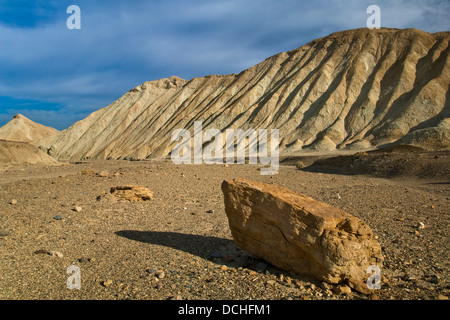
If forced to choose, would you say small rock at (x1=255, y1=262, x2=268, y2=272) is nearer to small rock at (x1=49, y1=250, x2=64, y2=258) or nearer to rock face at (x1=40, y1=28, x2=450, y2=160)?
small rock at (x1=49, y1=250, x2=64, y2=258)

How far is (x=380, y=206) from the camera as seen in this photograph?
803cm

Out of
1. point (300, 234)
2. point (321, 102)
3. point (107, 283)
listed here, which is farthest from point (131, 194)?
point (321, 102)

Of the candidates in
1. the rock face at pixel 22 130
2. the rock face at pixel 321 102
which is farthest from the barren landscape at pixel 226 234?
the rock face at pixel 22 130

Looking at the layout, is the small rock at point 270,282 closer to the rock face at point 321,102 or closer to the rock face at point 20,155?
the rock face at point 20,155

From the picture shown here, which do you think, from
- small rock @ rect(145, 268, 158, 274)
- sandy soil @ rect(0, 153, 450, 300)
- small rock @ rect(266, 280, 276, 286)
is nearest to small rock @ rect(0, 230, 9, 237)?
sandy soil @ rect(0, 153, 450, 300)

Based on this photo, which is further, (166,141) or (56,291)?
(166,141)

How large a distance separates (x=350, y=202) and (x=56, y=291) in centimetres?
749

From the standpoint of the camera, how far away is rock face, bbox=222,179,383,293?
149 inches

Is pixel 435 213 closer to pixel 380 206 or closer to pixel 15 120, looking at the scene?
pixel 380 206

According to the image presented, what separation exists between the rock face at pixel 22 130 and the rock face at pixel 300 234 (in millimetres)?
83132

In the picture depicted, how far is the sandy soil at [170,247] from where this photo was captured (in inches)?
146

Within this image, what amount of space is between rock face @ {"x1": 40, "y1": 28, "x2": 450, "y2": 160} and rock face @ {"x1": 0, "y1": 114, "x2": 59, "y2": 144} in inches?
932

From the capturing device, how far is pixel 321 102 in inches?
1544

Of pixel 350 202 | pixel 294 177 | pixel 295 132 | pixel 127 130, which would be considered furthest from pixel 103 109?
pixel 350 202
